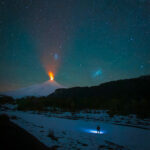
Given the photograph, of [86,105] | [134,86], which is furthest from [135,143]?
[134,86]

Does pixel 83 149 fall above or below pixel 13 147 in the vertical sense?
below

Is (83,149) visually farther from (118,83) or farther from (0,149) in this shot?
(118,83)

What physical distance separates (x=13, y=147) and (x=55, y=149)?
2.14 metres

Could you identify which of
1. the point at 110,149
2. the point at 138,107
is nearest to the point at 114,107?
the point at 138,107

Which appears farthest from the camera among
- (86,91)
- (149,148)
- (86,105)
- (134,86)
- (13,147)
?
(86,91)

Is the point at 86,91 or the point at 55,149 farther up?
the point at 86,91

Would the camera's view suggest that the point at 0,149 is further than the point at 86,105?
No

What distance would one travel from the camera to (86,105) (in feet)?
179

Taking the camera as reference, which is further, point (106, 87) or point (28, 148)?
point (106, 87)

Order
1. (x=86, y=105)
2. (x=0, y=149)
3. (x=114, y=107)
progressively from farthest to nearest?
(x=86, y=105) < (x=114, y=107) < (x=0, y=149)

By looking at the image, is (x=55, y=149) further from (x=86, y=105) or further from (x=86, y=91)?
(x=86, y=91)

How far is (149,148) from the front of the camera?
855 cm

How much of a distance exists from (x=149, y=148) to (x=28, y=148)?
764cm

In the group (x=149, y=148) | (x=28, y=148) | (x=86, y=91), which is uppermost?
(x=86, y=91)
